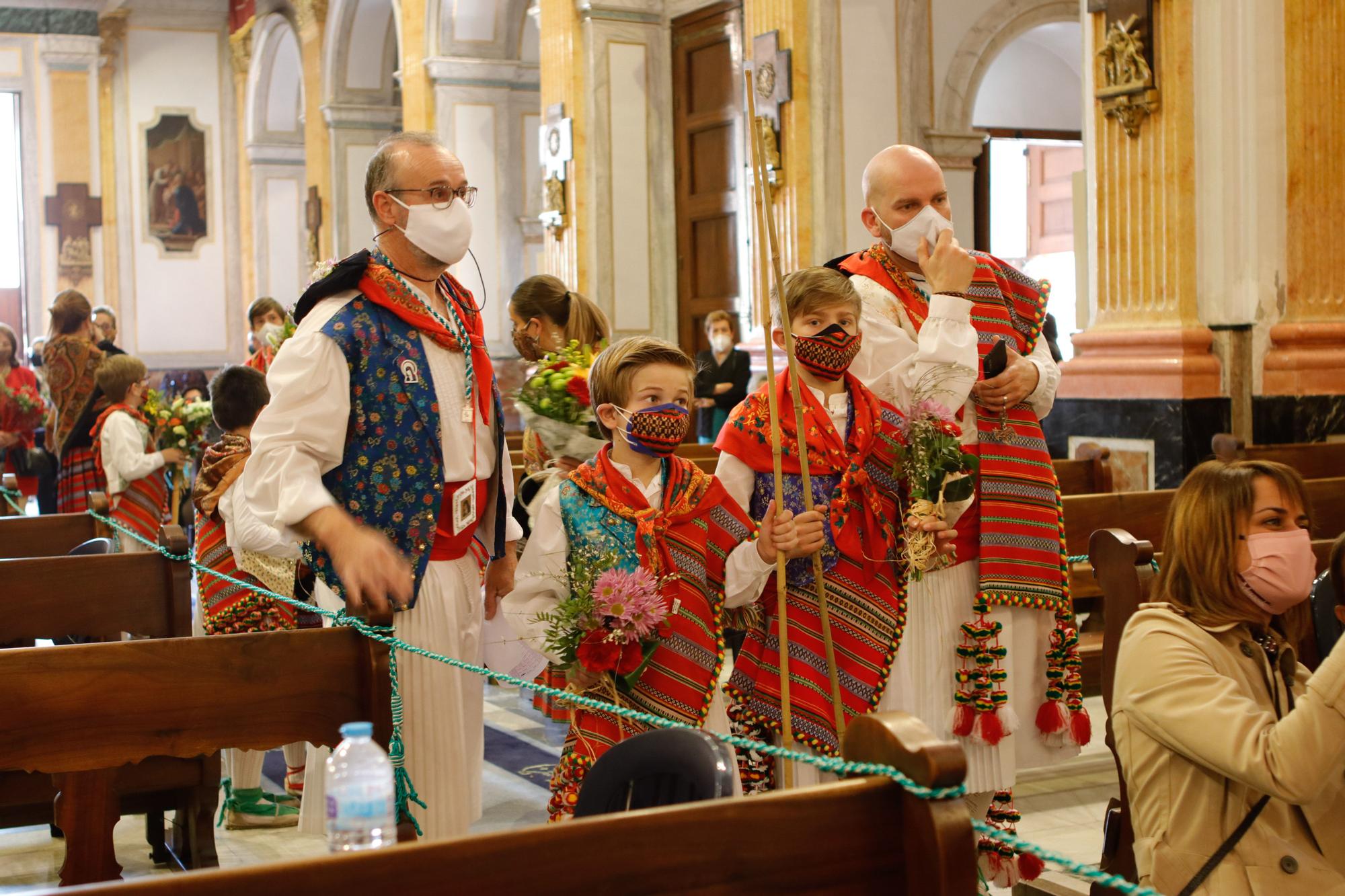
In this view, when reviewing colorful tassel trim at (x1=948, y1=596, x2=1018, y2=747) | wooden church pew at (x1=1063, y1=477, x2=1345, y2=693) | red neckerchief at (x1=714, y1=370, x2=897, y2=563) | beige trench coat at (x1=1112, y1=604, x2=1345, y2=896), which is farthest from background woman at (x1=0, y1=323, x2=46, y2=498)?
beige trench coat at (x1=1112, y1=604, x2=1345, y2=896)

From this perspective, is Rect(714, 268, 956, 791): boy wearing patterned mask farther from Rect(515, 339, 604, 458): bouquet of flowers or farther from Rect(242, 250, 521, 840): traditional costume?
Rect(515, 339, 604, 458): bouquet of flowers

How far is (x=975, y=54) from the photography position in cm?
1010

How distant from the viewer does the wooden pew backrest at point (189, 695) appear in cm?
259

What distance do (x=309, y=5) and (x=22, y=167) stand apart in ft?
20.2

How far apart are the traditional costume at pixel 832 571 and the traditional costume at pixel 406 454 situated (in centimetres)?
56

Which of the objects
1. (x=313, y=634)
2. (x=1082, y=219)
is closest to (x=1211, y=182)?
(x=1082, y=219)

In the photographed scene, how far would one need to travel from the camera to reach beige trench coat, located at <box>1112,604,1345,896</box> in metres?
A: 2.22

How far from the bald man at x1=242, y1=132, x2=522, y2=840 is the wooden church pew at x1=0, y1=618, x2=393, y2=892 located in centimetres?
16

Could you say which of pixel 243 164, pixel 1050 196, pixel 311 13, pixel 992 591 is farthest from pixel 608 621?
pixel 243 164

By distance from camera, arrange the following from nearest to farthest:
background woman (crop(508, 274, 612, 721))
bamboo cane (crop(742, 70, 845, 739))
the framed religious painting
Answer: bamboo cane (crop(742, 70, 845, 739))
background woman (crop(508, 274, 612, 721))
the framed religious painting

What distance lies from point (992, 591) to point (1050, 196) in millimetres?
12842

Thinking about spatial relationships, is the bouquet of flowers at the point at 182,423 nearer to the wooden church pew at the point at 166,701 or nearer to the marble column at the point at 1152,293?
the marble column at the point at 1152,293

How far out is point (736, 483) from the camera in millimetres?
3115

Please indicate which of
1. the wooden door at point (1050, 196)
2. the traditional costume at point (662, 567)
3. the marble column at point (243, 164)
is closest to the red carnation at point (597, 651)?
the traditional costume at point (662, 567)
